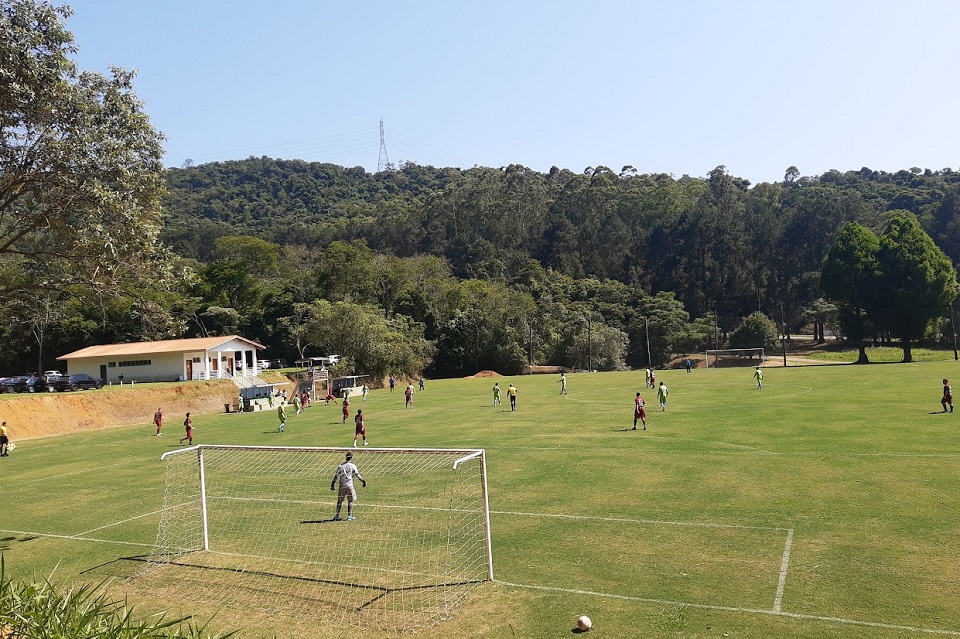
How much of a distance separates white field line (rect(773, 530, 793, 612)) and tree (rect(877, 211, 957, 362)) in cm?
7008

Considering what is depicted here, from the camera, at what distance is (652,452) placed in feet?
72.0

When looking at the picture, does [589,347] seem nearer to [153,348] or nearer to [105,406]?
[153,348]

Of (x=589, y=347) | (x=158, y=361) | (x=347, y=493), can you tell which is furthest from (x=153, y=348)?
(x=347, y=493)

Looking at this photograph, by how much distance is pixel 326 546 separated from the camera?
539 inches

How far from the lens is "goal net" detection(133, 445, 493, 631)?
430 inches

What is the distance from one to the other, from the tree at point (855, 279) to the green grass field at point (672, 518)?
1951 inches

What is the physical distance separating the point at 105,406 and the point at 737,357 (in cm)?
7031

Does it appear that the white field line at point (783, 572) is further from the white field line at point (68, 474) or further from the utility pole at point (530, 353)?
the utility pole at point (530, 353)

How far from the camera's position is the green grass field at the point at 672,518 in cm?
973

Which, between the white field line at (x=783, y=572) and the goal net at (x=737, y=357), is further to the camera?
the goal net at (x=737, y=357)

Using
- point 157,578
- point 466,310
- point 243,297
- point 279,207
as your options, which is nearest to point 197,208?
point 279,207

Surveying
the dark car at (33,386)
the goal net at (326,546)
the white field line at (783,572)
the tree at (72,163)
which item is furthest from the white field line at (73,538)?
the dark car at (33,386)

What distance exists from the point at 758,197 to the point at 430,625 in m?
138

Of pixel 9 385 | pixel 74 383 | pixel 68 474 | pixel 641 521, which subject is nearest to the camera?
pixel 641 521
